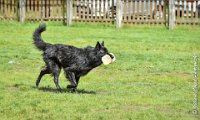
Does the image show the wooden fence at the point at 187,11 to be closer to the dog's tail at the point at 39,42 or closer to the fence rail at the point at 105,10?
the fence rail at the point at 105,10

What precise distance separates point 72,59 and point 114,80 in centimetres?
267

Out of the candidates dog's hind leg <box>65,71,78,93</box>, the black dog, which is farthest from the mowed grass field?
the black dog

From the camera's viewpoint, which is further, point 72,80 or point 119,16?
point 119,16

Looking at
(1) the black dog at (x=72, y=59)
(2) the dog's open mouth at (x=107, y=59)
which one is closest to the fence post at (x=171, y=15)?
(1) the black dog at (x=72, y=59)

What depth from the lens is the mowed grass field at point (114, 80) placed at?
974 cm

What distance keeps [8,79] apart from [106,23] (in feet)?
47.2

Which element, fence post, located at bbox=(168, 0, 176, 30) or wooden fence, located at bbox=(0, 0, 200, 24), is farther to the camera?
wooden fence, located at bbox=(0, 0, 200, 24)

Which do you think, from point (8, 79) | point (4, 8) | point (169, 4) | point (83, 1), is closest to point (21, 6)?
point (4, 8)

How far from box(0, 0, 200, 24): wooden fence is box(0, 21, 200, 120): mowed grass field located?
1.53 meters

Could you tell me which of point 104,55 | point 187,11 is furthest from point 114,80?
point 187,11

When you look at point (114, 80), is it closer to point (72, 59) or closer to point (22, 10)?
point (72, 59)

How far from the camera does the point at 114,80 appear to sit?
46.2ft

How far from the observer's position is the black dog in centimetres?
1145

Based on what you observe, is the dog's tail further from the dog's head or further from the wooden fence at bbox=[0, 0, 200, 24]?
the wooden fence at bbox=[0, 0, 200, 24]
